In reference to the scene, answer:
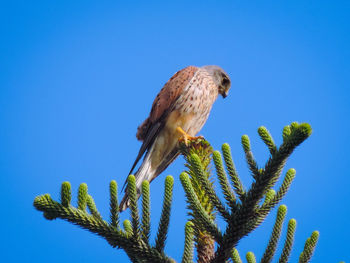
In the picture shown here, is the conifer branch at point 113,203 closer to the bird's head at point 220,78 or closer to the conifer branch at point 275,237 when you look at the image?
the conifer branch at point 275,237

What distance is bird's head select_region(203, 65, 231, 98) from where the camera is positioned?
480 cm

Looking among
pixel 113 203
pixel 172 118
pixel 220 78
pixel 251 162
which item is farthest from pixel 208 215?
pixel 220 78

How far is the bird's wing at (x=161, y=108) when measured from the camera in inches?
165

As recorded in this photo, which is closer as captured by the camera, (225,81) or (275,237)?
(275,237)

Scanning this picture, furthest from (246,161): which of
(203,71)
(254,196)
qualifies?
(203,71)

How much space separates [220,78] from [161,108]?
3.24 feet

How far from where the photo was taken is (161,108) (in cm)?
424

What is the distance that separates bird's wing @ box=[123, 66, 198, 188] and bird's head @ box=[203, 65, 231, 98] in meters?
0.40

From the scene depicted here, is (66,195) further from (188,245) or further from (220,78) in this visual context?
(220,78)

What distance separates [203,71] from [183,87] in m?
0.47

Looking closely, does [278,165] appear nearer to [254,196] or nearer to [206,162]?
[254,196]

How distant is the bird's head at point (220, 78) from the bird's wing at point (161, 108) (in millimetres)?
396

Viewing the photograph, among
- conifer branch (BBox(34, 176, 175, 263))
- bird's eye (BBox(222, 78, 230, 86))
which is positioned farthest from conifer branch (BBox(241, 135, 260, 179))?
bird's eye (BBox(222, 78, 230, 86))

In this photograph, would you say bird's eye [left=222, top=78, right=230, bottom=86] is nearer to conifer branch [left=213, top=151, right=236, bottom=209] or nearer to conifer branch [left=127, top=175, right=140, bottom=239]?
conifer branch [left=213, top=151, right=236, bottom=209]
